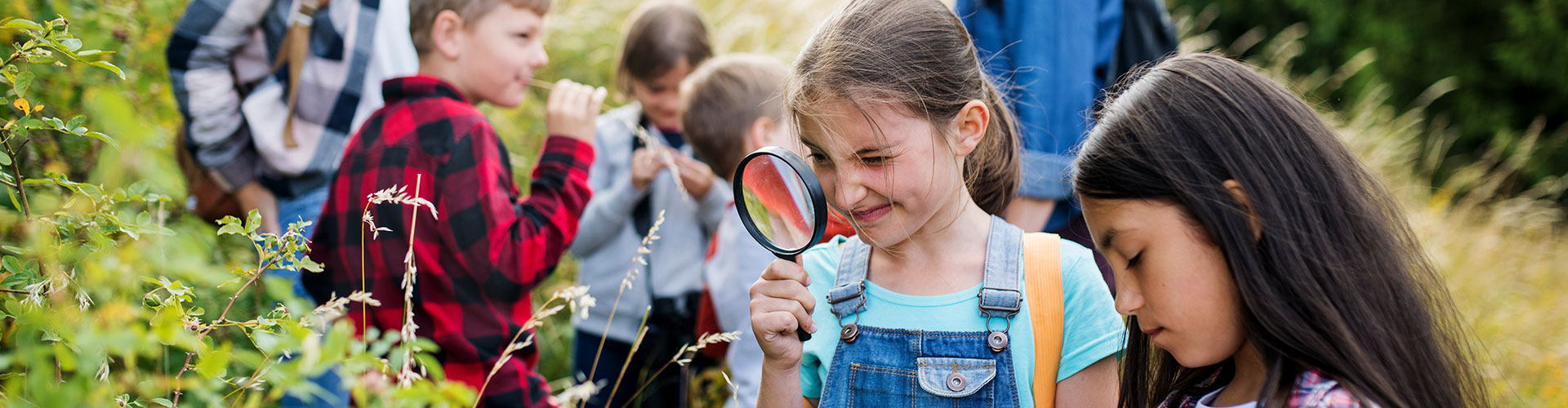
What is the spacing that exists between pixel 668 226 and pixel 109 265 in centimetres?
274

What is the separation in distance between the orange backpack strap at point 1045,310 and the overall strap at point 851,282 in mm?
311

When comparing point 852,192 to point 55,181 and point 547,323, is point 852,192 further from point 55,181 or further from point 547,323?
point 547,323

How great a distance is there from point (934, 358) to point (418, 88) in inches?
59.8

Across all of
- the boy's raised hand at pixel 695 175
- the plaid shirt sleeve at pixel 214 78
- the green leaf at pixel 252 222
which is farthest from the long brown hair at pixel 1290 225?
the plaid shirt sleeve at pixel 214 78

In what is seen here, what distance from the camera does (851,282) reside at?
1933 millimetres

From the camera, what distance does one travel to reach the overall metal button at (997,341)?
1.77m

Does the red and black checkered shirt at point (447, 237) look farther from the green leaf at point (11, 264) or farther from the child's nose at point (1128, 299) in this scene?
the child's nose at point (1128, 299)

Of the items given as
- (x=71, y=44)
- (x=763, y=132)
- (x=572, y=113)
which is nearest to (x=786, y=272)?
(x=71, y=44)

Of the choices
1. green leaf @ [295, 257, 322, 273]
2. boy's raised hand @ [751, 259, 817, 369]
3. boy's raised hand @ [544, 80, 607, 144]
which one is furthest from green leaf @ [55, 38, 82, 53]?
boy's raised hand @ [544, 80, 607, 144]

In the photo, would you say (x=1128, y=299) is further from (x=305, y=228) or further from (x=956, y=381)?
(x=305, y=228)

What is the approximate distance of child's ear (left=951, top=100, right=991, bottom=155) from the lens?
1870mm

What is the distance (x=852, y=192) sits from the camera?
1777mm

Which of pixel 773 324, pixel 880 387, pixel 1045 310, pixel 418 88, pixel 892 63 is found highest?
pixel 892 63

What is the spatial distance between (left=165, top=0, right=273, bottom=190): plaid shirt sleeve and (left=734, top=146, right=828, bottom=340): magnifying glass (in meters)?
2.05
